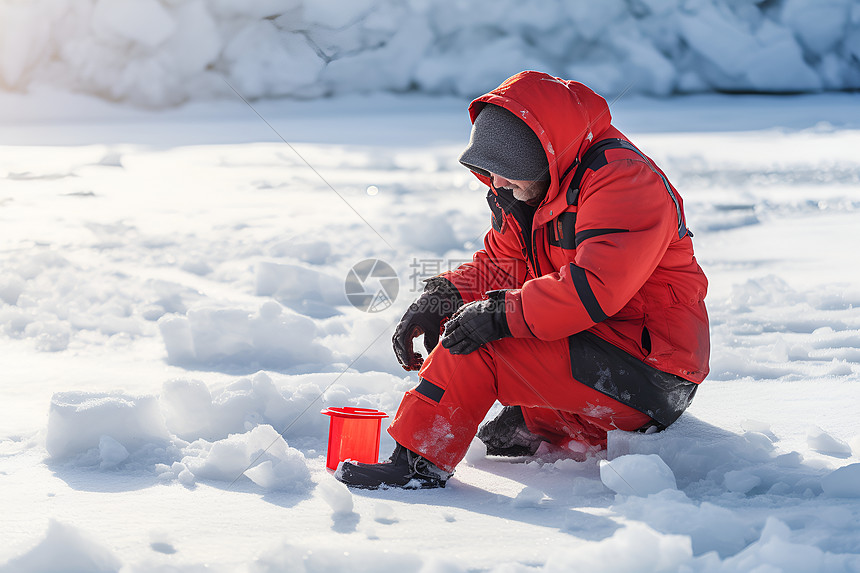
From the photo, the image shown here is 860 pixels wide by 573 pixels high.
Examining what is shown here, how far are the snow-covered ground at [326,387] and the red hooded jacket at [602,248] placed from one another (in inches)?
9.0

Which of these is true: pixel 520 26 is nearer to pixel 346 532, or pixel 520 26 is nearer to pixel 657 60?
pixel 657 60

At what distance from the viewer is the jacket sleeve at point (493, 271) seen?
1981mm

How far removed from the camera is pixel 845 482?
4.61ft

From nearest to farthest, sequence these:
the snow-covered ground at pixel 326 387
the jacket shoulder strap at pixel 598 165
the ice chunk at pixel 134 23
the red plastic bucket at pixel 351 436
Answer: the snow-covered ground at pixel 326 387
the jacket shoulder strap at pixel 598 165
the red plastic bucket at pixel 351 436
the ice chunk at pixel 134 23

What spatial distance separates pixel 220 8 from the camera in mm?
7430

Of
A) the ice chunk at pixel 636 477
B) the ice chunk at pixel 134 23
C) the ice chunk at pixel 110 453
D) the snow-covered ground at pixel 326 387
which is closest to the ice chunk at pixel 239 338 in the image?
the snow-covered ground at pixel 326 387

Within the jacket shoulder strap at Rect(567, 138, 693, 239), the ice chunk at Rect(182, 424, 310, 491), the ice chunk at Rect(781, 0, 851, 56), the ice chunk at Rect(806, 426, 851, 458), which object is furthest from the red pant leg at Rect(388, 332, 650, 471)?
the ice chunk at Rect(781, 0, 851, 56)

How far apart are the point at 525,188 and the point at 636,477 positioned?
0.65 m

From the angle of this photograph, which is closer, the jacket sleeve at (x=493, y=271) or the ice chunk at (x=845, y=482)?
the ice chunk at (x=845, y=482)

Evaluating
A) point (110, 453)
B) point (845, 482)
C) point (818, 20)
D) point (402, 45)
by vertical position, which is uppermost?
point (818, 20)

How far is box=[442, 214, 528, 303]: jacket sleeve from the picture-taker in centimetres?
198

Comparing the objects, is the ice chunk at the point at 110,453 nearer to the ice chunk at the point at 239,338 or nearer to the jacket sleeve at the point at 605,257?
the jacket sleeve at the point at 605,257

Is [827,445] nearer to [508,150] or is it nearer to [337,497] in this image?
[508,150]

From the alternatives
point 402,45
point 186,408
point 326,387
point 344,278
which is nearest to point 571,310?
point 326,387
